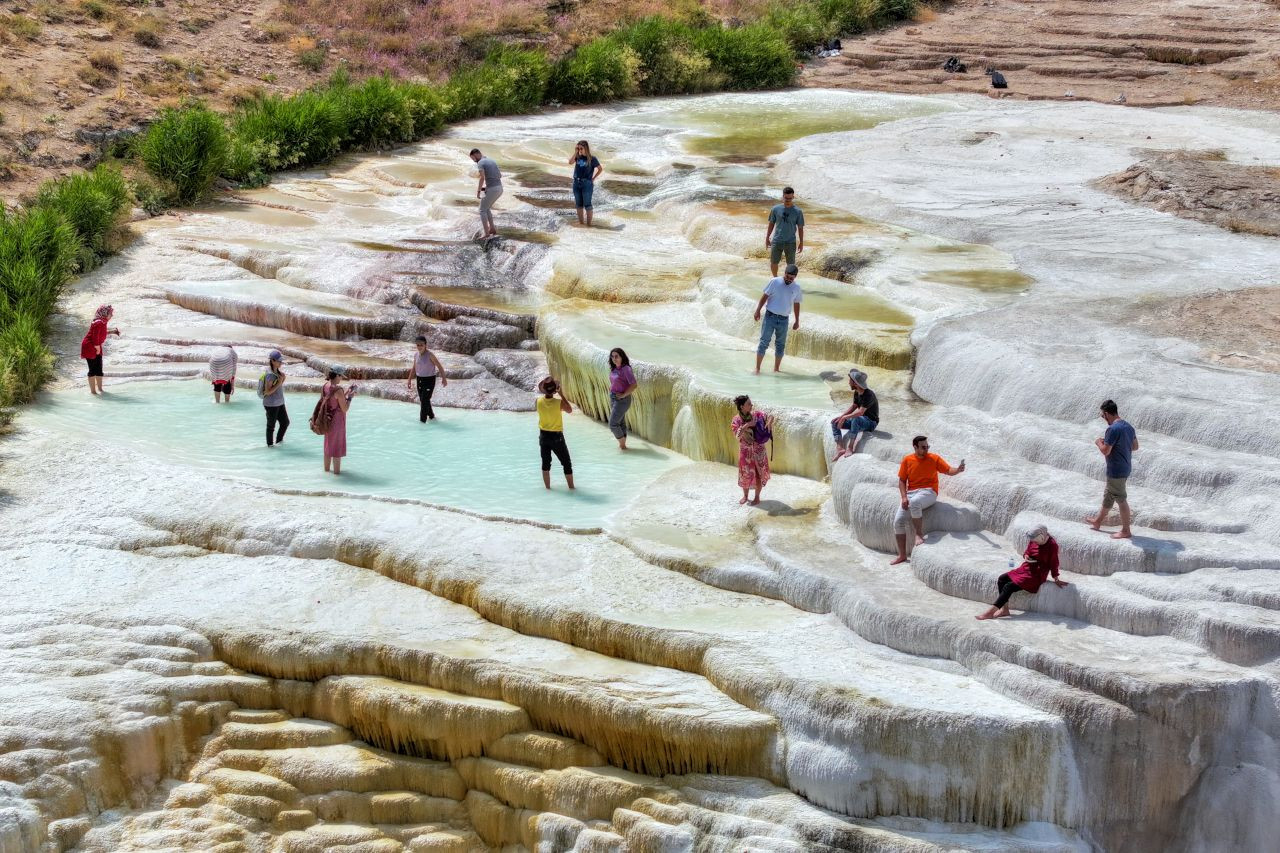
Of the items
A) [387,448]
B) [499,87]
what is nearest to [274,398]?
[387,448]

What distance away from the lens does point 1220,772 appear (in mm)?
9359

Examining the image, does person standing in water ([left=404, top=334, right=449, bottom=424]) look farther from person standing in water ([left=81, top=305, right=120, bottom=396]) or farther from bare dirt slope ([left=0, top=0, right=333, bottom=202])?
bare dirt slope ([left=0, top=0, right=333, bottom=202])

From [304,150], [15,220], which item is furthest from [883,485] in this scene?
[304,150]

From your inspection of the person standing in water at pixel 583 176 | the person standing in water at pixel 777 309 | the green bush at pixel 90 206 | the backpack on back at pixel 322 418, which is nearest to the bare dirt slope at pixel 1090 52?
the person standing in water at pixel 583 176

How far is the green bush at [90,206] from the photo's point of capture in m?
19.2

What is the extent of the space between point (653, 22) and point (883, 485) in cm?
2215

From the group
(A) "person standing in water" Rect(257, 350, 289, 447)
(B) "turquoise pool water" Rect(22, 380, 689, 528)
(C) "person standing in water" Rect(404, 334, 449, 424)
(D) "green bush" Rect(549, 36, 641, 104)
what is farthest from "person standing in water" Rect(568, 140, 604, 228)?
(D) "green bush" Rect(549, 36, 641, 104)

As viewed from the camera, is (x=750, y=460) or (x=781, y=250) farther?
(x=781, y=250)

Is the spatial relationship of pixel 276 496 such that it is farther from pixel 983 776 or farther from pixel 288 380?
pixel 983 776

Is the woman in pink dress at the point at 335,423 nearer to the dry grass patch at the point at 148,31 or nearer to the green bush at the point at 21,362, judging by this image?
the green bush at the point at 21,362

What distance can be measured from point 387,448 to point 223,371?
2.14m

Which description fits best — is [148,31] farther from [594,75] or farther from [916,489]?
[916,489]

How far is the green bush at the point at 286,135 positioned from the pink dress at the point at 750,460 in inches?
544

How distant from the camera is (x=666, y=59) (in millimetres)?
31703
